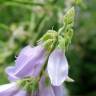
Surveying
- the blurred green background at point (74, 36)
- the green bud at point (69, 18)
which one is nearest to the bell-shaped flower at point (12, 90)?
the green bud at point (69, 18)

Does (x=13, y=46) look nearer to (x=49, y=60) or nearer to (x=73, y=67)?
(x=49, y=60)

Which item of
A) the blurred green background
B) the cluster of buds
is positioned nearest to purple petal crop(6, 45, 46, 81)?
the cluster of buds

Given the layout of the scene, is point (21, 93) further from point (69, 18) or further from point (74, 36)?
point (74, 36)

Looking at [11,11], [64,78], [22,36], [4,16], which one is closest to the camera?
[64,78]

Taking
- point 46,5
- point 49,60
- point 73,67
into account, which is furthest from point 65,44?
point 73,67

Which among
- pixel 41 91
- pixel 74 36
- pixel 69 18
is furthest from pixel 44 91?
pixel 74 36

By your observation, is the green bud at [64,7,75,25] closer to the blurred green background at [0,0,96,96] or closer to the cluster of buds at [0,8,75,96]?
the cluster of buds at [0,8,75,96]

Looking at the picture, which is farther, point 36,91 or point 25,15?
point 25,15
